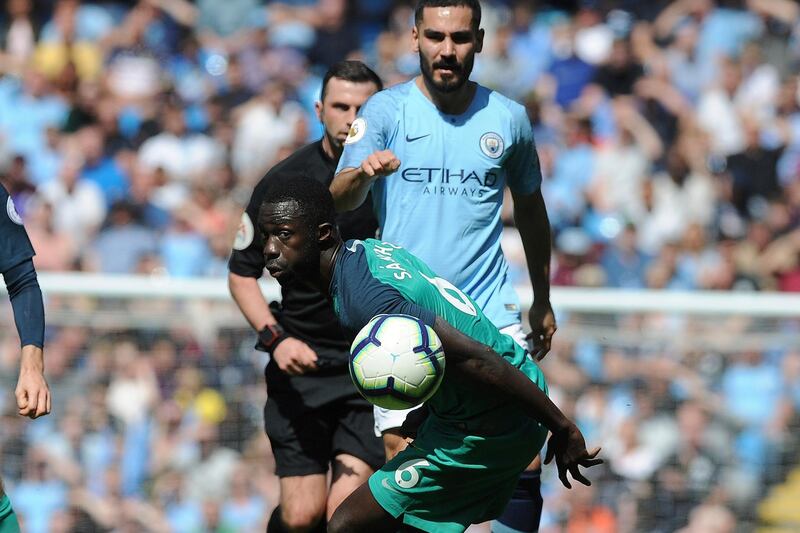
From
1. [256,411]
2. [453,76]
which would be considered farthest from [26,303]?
[256,411]

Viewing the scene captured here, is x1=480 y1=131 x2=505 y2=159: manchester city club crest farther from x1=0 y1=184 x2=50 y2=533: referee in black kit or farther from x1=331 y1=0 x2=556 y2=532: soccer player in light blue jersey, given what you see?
x1=0 y1=184 x2=50 y2=533: referee in black kit

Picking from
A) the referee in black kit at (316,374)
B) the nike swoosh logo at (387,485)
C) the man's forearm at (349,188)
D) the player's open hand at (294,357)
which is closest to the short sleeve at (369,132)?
the man's forearm at (349,188)

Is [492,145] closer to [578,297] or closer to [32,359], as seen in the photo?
[32,359]

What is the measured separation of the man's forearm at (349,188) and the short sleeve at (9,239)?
4.27 feet

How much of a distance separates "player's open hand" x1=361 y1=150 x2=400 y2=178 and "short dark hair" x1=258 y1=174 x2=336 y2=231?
8.3 inches

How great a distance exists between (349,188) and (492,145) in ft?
2.44

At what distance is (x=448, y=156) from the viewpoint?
5855mm

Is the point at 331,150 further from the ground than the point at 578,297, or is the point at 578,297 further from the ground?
the point at 331,150

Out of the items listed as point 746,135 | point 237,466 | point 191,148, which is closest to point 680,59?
point 746,135

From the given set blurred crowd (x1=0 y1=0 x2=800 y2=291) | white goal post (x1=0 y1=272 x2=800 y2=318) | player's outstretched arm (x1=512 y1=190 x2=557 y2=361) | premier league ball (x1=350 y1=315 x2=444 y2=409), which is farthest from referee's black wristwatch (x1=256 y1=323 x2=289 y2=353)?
blurred crowd (x1=0 y1=0 x2=800 y2=291)

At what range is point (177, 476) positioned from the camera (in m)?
8.71

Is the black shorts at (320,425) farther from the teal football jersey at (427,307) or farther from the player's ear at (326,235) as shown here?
the player's ear at (326,235)

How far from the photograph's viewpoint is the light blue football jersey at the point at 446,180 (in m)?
5.85

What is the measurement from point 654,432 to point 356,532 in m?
3.71
